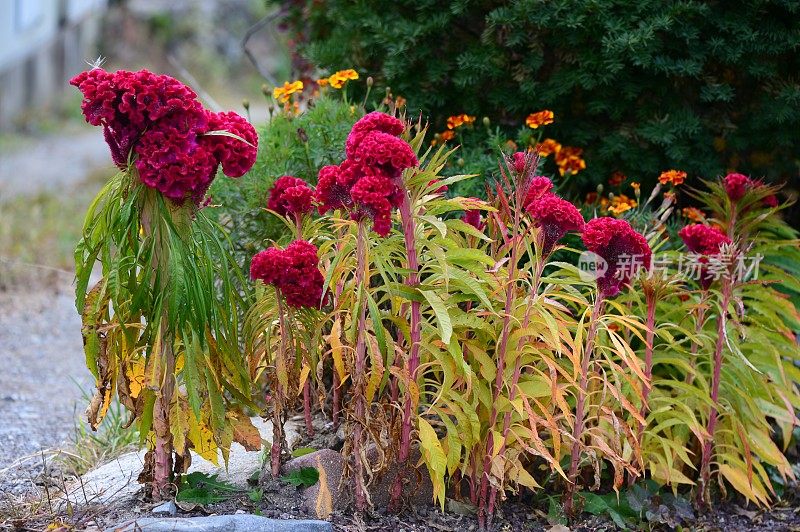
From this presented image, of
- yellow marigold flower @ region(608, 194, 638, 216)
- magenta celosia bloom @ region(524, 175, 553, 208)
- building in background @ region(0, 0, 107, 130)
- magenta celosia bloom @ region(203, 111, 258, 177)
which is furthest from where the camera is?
building in background @ region(0, 0, 107, 130)

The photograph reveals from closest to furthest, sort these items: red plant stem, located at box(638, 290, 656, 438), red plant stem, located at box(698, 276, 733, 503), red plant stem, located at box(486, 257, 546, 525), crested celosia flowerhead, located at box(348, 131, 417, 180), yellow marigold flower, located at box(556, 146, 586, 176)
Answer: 1. crested celosia flowerhead, located at box(348, 131, 417, 180)
2. red plant stem, located at box(486, 257, 546, 525)
3. red plant stem, located at box(638, 290, 656, 438)
4. red plant stem, located at box(698, 276, 733, 503)
5. yellow marigold flower, located at box(556, 146, 586, 176)

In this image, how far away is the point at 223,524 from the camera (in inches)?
111

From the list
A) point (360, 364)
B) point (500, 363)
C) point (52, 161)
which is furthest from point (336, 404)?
point (52, 161)

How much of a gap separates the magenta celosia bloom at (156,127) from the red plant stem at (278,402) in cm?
47

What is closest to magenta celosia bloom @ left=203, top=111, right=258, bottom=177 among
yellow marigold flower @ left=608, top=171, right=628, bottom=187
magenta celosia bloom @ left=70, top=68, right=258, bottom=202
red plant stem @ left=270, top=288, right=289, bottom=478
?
magenta celosia bloom @ left=70, top=68, right=258, bottom=202

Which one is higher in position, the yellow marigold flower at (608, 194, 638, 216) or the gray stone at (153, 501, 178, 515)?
the yellow marigold flower at (608, 194, 638, 216)

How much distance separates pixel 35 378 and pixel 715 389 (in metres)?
3.64

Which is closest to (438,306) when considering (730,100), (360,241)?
(360,241)

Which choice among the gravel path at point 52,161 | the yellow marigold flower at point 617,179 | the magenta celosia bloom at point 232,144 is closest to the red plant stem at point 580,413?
the magenta celosia bloom at point 232,144

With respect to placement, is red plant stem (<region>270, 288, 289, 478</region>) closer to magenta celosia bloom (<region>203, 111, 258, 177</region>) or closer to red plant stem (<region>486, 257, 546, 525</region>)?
magenta celosia bloom (<region>203, 111, 258, 177</region>)

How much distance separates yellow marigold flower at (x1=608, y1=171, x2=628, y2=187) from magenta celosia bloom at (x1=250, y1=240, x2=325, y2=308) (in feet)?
6.81

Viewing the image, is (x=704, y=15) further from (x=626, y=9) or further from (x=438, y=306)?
(x=438, y=306)

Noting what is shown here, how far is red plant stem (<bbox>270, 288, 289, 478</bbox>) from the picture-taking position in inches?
119

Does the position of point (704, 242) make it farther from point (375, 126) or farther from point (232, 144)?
point (232, 144)
